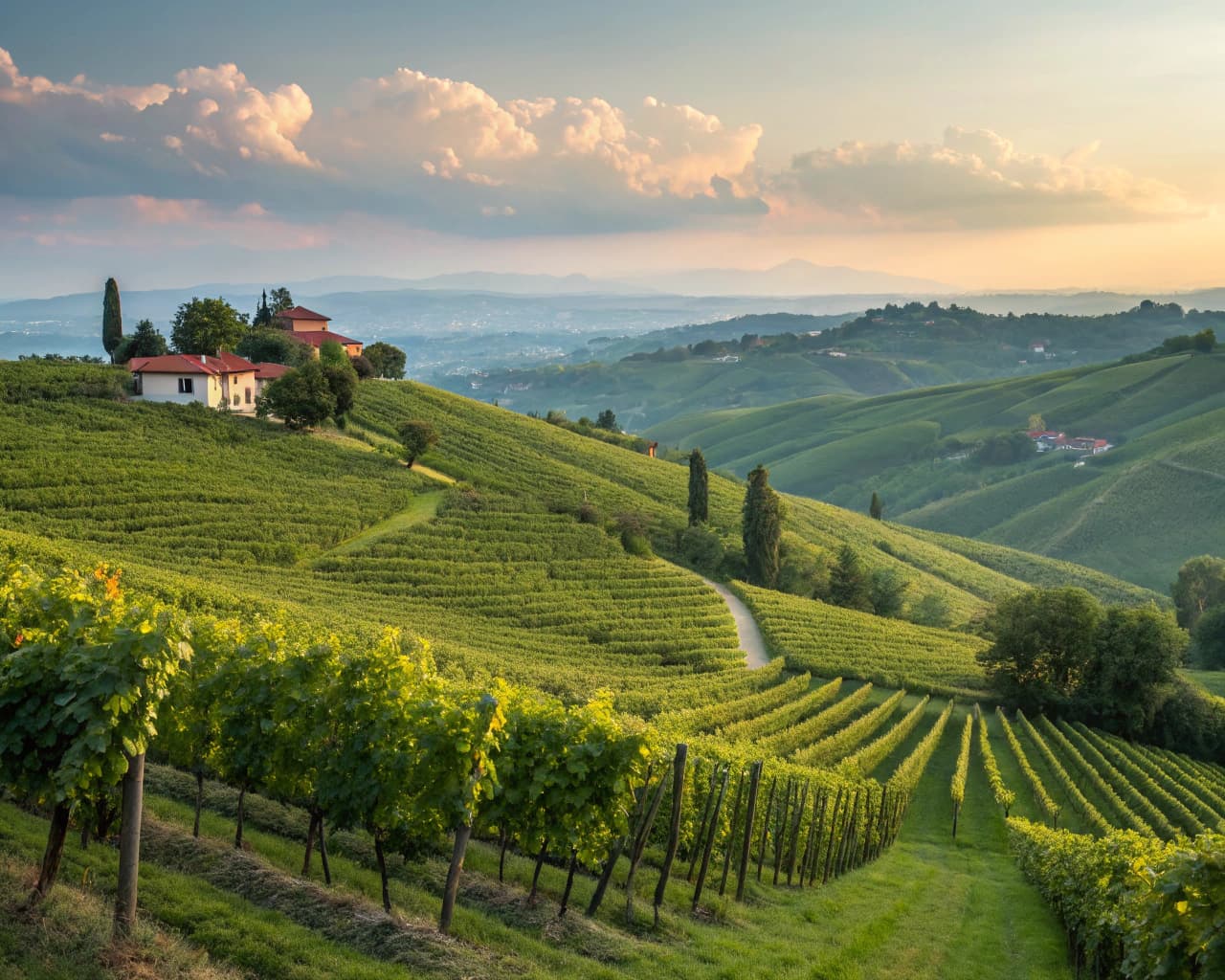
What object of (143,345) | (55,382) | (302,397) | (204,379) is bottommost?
(302,397)

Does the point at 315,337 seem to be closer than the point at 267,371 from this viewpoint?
No

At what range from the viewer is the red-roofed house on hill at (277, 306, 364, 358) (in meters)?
110

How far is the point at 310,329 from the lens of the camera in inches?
4700

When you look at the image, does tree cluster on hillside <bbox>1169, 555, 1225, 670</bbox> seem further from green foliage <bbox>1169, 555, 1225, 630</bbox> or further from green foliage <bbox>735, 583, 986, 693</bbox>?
green foliage <bbox>735, 583, 986, 693</bbox>

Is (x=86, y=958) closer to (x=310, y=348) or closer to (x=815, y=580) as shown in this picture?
(x=815, y=580)

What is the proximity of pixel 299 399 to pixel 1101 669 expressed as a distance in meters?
67.4

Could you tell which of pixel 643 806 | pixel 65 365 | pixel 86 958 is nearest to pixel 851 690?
pixel 643 806

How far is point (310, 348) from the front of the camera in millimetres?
102938

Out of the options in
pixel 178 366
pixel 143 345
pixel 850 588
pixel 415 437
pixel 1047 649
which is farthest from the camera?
pixel 143 345

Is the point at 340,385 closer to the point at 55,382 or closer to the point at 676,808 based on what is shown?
the point at 55,382

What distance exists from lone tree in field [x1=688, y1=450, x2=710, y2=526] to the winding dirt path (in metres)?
12.8

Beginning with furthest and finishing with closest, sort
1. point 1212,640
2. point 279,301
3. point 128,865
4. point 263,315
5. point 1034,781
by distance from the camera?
1. point 279,301
2. point 263,315
3. point 1212,640
4. point 1034,781
5. point 128,865

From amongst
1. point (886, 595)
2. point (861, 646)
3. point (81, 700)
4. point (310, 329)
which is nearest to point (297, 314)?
point (310, 329)

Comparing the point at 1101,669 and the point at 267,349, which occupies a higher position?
the point at 267,349
